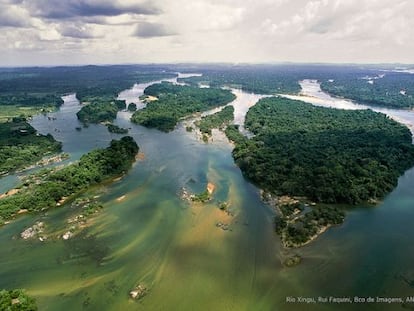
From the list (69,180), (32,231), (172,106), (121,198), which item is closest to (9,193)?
(69,180)

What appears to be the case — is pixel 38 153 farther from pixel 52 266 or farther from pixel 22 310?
pixel 22 310

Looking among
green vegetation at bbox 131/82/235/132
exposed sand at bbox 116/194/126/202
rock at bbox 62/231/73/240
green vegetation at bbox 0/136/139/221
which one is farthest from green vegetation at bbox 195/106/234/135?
rock at bbox 62/231/73/240

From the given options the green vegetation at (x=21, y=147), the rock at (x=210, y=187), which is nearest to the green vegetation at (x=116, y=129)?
the green vegetation at (x=21, y=147)

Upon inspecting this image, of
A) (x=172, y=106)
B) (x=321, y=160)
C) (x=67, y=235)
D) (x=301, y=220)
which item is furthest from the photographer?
(x=172, y=106)

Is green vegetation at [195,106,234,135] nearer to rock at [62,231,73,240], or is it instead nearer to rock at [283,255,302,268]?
rock at [62,231,73,240]

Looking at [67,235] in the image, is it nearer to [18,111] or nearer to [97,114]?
A: [97,114]

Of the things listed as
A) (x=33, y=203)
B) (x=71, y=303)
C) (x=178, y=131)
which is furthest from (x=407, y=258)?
(x=178, y=131)

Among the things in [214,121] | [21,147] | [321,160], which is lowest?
[214,121]
